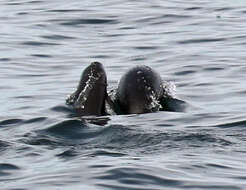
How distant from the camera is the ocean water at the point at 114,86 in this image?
35.8 ft

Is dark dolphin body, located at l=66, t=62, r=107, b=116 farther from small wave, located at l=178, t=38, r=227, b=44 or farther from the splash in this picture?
small wave, located at l=178, t=38, r=227, b=44

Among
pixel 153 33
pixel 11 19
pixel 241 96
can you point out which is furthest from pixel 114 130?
pixel 11 19

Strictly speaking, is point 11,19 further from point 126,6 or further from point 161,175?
point 161,175

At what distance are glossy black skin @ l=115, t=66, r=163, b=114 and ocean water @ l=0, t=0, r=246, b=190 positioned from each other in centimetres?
32

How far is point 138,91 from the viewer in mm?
14508

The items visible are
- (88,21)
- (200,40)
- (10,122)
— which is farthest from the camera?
(88,21)

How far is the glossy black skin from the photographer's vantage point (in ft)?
47.3

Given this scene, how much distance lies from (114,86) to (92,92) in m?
2.53

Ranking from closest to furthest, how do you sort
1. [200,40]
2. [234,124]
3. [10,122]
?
1. [234,124]
2. [10,122]
3. [200,40]

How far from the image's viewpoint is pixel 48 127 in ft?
43.8

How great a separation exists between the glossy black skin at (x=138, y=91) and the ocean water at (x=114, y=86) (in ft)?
1.06

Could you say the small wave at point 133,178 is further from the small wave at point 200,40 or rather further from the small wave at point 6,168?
the small wave at point 200,40

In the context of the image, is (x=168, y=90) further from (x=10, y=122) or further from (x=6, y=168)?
(x=6, y=168)

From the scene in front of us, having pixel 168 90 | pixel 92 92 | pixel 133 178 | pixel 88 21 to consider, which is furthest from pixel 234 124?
pixel 88 21
